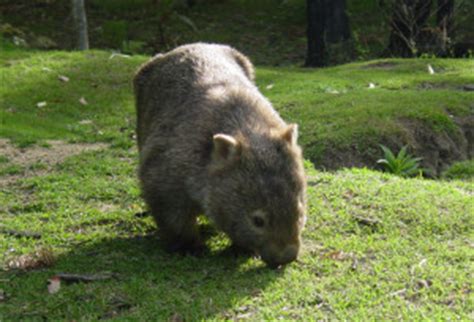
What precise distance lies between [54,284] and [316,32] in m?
10.4

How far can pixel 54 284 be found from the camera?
4.03 metres

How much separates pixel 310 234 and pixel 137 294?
1.29m

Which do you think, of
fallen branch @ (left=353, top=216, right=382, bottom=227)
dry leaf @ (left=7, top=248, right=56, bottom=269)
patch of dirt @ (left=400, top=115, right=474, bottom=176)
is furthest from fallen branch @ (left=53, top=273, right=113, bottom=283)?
patch of dirt @ (left=400, top=115, right=474, bottom=176)

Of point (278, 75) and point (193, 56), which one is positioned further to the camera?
point (278, 75)

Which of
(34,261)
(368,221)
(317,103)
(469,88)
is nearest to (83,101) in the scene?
(317,103)

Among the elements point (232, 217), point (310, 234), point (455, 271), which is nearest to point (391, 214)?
point (310, 234)

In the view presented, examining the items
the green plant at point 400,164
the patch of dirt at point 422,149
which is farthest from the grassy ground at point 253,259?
the green plant at point 400,164

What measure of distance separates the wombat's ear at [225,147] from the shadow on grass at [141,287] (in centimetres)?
63

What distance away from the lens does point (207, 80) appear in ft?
16.5

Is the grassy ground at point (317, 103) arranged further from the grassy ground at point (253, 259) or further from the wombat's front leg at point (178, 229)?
the wombat's front leg at point (178, 229)

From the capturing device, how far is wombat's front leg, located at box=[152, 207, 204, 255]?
4457 mm

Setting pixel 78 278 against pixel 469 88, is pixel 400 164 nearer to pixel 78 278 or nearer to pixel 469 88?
pixel 469 88

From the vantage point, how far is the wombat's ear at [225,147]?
162 inches

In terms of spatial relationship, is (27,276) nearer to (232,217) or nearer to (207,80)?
(232,217)
